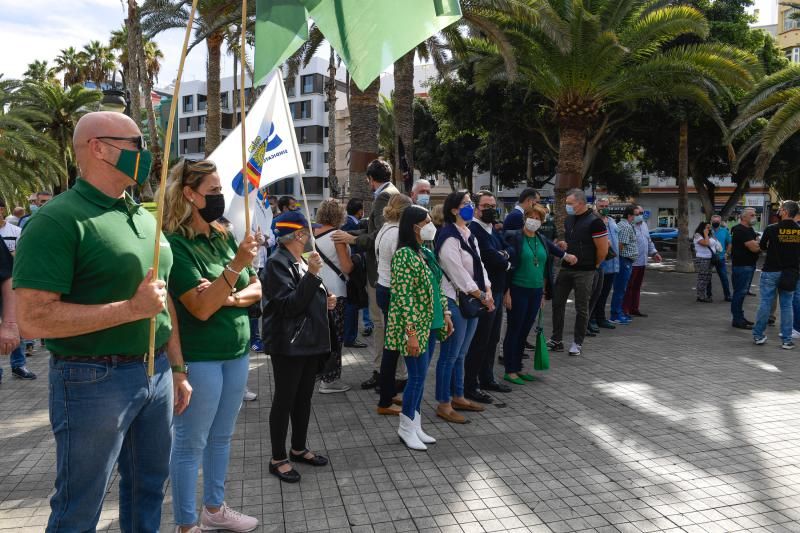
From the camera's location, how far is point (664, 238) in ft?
112

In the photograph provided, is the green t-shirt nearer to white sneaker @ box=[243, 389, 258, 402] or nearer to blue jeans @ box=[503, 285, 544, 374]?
blue jeans @ box=[503, 285, 544, 374]

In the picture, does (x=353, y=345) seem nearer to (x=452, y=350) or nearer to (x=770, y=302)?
(x=452, y=350)

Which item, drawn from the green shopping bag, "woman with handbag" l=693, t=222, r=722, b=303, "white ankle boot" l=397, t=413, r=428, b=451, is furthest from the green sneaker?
"woman with handbag" l=693, t=222, r=722, b=303

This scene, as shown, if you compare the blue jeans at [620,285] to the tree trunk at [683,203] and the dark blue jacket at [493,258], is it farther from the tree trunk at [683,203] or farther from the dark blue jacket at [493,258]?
the tree trunk at [683,203]

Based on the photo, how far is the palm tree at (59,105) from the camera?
25625 mm

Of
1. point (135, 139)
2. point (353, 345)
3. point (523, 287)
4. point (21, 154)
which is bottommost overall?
point (353, 345)

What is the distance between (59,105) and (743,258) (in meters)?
27.5

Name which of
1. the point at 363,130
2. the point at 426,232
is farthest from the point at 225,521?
the point at 363,130

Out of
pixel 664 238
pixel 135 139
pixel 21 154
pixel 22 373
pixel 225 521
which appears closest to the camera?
pixel 135 139

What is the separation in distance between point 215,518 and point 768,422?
186 inches

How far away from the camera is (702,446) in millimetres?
4672

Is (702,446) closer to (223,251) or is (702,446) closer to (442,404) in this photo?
(442,404)

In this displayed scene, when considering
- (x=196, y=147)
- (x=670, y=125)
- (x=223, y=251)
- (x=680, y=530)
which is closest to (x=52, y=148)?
(x=670, y=125)

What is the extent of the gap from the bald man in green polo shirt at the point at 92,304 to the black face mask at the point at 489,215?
13.0ft
